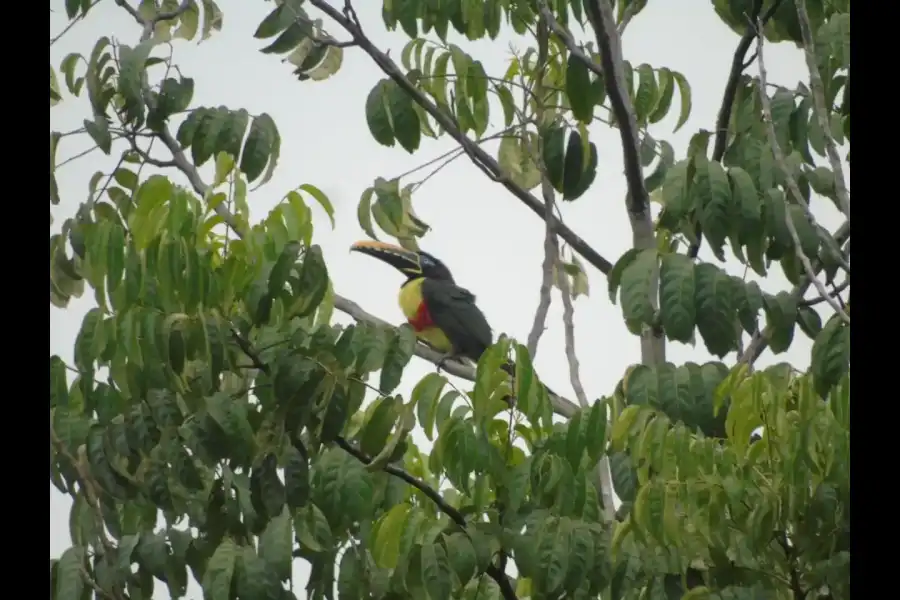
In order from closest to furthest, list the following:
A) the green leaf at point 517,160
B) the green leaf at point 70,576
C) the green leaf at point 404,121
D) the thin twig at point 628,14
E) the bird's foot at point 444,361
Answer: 1. the green leaf at point 70,576
2. the green leaf at point 404,121
3. the thin twig at point 628,14
4. the green leaf at point 517,160
5. the bird's foot at point 444,361

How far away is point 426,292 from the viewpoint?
4.08m

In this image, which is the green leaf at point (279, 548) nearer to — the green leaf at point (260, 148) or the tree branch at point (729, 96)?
the green leaf at point (260, 148)

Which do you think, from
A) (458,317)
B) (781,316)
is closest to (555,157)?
(781,316)

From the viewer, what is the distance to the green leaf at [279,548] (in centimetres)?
165

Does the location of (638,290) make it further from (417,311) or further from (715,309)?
(417,311)

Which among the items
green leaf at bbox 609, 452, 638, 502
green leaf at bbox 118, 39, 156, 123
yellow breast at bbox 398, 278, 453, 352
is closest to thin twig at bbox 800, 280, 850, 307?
green leaf at bbox 609, 452, 638, 502

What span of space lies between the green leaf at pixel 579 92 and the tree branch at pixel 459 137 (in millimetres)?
355

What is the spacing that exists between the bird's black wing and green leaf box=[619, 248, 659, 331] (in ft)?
6.34

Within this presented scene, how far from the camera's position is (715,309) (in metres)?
1.87

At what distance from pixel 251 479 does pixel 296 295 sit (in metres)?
0.29

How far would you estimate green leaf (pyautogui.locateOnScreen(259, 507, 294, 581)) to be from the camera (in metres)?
1.65

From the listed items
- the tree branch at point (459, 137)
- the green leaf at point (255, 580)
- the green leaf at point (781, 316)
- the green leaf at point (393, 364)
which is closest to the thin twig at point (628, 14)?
the tree branch at point (459, 137)

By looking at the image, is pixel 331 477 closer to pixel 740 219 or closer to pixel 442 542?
pixel 442 542

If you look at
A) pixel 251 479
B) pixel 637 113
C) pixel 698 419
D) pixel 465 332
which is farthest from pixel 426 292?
pixel 251 479
